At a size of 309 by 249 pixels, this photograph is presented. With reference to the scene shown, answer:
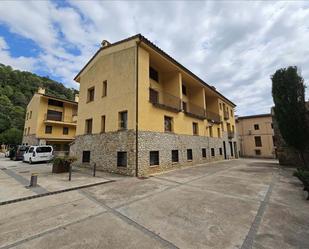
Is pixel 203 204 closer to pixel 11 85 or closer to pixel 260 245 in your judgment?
pixel 260 245

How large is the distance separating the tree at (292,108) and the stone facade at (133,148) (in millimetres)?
6994

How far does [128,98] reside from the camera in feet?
36.2

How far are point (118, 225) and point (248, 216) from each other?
131 inches

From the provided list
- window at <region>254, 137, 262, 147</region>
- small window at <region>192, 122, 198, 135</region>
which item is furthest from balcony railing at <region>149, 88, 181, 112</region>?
window at <region>254, 137, 262, 147</region>

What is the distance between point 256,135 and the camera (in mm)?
32344

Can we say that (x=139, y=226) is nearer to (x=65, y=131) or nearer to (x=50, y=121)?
(x=50, y=121)

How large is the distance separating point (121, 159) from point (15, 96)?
49.9 m

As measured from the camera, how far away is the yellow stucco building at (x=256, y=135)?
31047 millimetres

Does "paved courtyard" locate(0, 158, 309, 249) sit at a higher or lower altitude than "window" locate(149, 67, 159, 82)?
lower

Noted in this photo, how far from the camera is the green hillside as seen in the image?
108 ft

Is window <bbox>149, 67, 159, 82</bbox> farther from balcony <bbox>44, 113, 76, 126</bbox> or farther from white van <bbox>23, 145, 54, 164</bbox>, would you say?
balcony <bbox>44, 113, 76, 126</bbox>

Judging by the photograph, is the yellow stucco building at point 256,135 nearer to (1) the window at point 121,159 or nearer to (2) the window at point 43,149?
(1) the window at point 121,159

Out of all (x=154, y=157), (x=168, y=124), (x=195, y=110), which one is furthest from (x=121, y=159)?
(x=195, y=110)

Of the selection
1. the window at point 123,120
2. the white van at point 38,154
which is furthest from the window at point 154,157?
the white van at point 38,154
